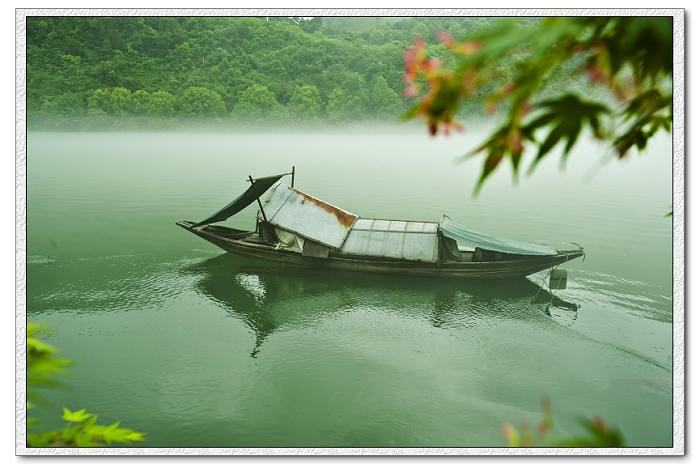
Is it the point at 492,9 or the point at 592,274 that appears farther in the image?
the point at 592,274

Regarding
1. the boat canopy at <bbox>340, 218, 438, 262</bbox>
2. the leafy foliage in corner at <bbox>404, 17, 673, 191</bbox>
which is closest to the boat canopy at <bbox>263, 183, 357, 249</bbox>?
the boat canopy at <bbox>340, 218, 438, 262</bbox>

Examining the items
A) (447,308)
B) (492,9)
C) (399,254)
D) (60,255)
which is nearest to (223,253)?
(60,255)

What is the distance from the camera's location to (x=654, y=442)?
4.21 metres

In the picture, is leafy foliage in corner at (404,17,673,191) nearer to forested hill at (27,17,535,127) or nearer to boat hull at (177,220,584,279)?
forested hill at (27,17,535,127)

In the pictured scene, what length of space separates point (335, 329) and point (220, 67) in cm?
351

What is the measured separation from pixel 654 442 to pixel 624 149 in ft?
13.0

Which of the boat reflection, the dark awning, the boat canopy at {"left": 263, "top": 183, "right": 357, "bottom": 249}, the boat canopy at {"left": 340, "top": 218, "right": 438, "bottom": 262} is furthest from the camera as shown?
the dark awning

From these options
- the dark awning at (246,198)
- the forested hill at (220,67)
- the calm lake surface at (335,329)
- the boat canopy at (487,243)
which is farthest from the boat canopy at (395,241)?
the forested hill at (220,67)

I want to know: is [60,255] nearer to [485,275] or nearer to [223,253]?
[223,253]

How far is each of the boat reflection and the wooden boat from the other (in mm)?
195

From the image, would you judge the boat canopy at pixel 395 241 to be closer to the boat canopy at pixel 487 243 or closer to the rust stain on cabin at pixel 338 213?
the rust stain on cabin at pixel 338 213

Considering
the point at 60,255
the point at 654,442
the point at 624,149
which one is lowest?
the point at 654,442

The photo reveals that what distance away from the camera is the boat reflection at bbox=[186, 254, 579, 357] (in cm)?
714

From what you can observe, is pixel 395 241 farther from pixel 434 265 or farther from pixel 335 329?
pixel 335 329
